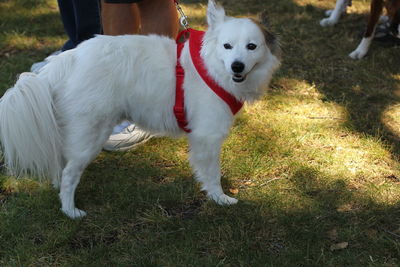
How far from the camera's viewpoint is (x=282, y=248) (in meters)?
2.40

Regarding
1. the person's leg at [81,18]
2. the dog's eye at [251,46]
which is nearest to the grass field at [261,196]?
the person's leg at [81,18]

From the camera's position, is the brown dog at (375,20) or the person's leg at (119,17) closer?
the person's leg at (119,17)

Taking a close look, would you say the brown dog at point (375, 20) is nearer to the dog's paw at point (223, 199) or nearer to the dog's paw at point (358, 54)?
the dog's paw at point (358, 54)

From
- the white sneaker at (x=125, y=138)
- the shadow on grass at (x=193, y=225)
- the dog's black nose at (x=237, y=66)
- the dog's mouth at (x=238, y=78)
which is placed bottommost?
the shadow on grass at (x=193, y=225)

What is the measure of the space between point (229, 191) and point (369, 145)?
4.05 feet

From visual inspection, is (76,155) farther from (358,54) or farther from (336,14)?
(336,14)

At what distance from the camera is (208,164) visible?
8.70 ft

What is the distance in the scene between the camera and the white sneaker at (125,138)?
10.4ft

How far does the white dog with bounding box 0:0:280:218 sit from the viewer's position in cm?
223

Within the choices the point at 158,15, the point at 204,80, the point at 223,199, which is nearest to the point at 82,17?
the point at 158,15

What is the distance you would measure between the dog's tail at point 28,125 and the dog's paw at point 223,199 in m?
1.03

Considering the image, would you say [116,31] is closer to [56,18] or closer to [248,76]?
[248,76]

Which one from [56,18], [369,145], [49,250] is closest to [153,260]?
[49,250]

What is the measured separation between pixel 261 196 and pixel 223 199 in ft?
0.85
